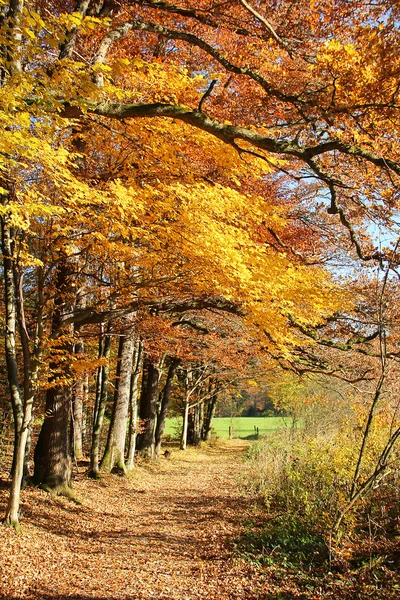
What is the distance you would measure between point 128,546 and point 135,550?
0.98ft

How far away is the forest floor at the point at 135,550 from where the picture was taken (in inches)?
197

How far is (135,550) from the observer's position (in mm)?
6625

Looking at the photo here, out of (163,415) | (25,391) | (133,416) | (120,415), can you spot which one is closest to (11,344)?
(25,391)

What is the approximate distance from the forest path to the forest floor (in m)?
0.01

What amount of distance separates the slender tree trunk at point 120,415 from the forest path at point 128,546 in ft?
3.21

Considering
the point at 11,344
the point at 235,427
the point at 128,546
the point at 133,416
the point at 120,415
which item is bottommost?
the point at 235,427

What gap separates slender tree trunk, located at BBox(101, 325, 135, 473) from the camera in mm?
12367

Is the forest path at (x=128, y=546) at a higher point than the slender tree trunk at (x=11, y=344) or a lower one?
lower

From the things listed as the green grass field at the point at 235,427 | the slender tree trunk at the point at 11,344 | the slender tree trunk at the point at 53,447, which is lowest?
the green grass field at the point at 235,427

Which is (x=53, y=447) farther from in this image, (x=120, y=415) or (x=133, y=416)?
(x=133, y=416)

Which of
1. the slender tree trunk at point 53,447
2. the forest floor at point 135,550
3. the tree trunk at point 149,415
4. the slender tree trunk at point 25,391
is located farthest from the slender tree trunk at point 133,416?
the slender tree trunk at point 25,391

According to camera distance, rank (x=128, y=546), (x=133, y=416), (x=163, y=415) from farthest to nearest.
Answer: (x=163, y=415) < (x=133, y=416) < (x=128, y=546)

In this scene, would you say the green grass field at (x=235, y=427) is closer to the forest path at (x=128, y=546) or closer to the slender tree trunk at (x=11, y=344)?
the forest path at (x=128, y=546)

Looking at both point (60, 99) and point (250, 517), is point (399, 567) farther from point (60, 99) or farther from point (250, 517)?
point (60, 99)
